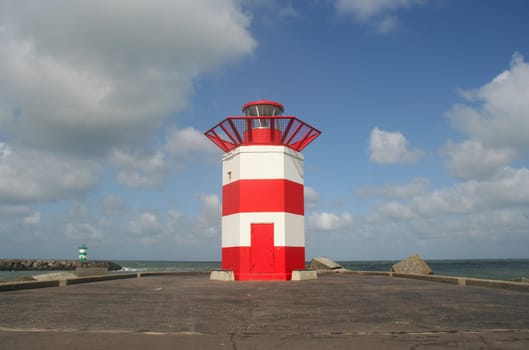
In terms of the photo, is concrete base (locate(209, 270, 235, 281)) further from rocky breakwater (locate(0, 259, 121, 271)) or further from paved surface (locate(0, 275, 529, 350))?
rocky breakwater (locate(0, 259, 121, 271))

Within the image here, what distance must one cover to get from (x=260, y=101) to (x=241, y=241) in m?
6.11

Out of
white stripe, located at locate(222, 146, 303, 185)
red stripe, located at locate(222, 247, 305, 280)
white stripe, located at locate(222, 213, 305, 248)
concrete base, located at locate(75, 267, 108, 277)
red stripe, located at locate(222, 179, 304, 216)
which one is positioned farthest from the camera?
→ concrete base, located at locate(75, 267, 108, 277)

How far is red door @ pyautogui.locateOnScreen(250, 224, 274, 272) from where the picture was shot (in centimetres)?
1839

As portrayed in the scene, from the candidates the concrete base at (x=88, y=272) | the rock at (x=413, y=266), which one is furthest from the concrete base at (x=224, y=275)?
the rock at (x=413, y=266)

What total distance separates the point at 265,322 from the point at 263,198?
11.6 m

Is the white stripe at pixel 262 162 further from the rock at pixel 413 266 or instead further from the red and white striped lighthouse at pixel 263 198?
the rock at pixel 413 266

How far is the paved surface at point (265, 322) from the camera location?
5.51 metres

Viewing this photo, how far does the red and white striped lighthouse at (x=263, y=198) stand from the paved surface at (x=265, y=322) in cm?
774

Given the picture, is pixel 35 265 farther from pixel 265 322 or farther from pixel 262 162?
pixel 265 322

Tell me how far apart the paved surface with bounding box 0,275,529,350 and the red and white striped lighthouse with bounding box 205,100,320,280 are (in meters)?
7.74

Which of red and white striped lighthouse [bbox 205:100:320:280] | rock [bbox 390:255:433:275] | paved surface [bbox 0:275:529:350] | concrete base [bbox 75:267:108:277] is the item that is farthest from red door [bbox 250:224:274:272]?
rock [bbox 390:255:433:275]

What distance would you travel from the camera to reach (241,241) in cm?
1842

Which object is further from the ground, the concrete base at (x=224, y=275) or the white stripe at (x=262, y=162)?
the white stripe at (x=262, y=162)

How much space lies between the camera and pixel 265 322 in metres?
7.04
